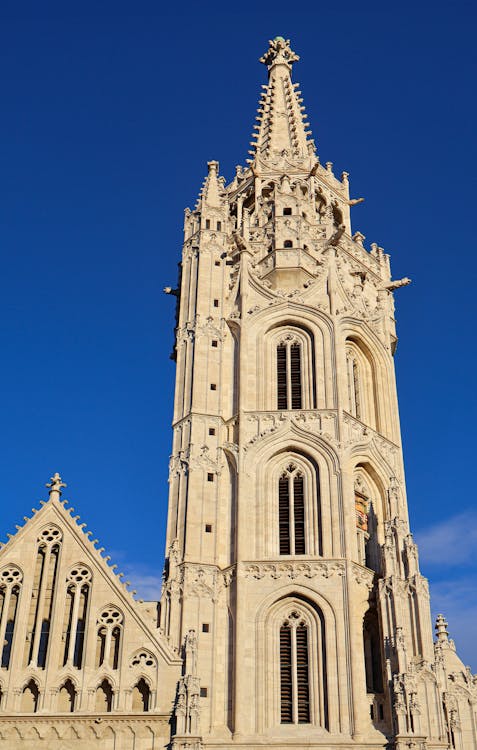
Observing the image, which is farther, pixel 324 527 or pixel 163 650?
pixel 324 527

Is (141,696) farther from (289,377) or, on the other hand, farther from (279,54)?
(279,54)

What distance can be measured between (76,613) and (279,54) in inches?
1548

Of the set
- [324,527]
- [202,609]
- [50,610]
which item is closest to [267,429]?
[324,527]

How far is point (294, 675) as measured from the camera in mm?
31203

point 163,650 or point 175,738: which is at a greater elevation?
point 163,650

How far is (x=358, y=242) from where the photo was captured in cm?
4625

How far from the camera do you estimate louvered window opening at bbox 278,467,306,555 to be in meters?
34.0

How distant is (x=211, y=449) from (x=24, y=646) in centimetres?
940

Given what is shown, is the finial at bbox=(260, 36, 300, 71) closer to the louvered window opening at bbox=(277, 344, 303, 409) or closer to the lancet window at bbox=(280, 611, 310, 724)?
the louvered window opening at bbox=(277, 344, 303, 409)

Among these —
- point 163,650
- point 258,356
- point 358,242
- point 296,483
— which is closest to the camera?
point 163,650

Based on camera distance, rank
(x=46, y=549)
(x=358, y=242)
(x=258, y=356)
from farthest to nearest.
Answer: (x=358, y=242)
(x=258, y=356)
(x=46, y=549)

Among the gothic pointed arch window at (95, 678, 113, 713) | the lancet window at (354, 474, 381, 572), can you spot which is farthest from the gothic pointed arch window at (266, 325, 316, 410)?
the gothic pointed arch window at (95, 678, 113, 713)

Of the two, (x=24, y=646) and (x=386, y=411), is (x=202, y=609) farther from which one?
(x=386, y=411)

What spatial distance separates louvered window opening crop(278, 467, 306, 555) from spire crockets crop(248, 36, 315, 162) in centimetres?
1966
